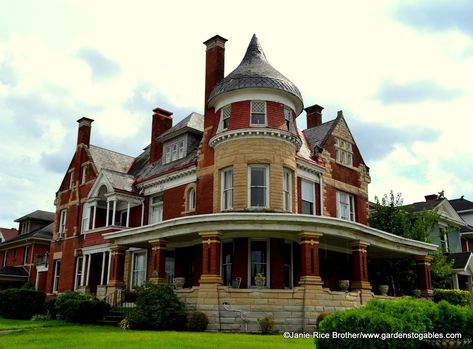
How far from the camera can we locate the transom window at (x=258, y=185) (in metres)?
24.0

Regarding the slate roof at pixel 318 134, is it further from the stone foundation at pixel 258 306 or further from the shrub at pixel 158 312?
the shrub at pixel 158 312

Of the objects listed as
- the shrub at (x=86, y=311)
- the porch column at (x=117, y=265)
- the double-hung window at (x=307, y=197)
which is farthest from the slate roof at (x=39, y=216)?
the double-hung window at (x=307, y=197)

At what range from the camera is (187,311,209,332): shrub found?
1845cm

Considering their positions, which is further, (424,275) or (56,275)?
(56,275)

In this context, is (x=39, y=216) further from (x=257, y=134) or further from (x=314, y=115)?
(x=257, y=134)

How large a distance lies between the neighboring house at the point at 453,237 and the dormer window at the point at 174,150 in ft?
53.2

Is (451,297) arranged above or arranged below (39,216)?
below

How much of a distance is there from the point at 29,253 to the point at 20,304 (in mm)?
18885

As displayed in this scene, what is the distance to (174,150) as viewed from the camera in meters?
31.7

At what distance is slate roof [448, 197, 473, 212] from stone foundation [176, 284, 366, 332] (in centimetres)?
3289

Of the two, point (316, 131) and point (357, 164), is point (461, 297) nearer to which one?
point (357, 164)

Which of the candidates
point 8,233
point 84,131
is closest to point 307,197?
point 84,131

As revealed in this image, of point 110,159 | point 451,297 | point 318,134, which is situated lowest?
point 451,297

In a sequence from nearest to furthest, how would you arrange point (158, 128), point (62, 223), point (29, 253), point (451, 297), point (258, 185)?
point (258, 185) < point (451, 297) < point (158, 128) < point (62, 223) < point (29, 253)
